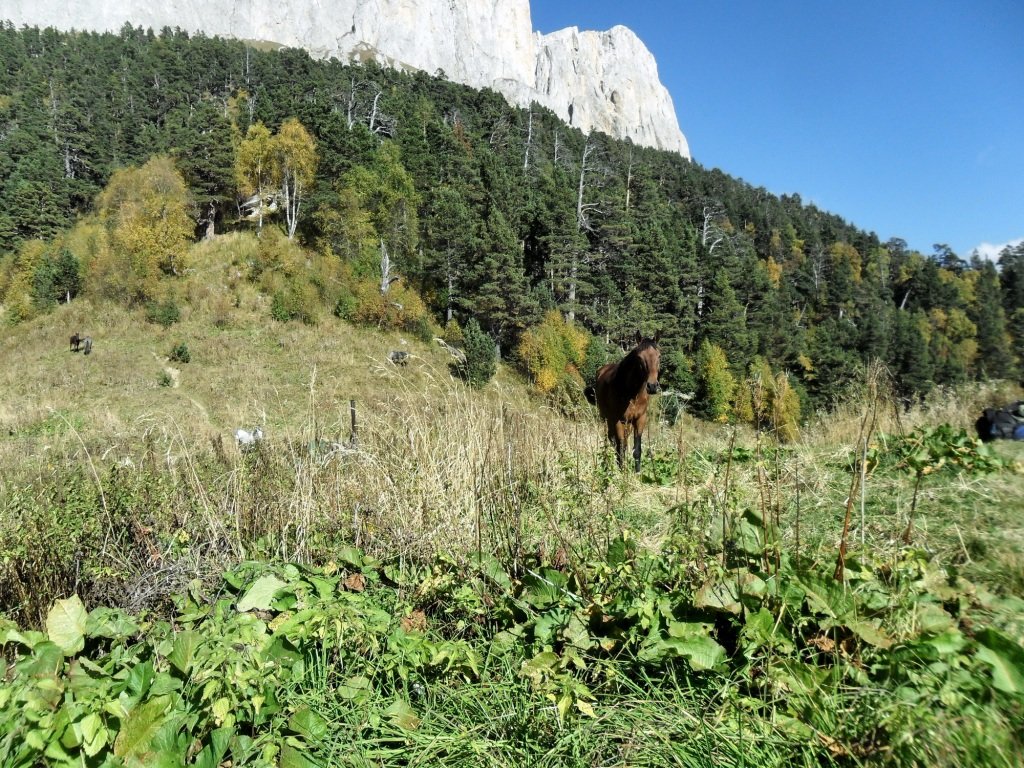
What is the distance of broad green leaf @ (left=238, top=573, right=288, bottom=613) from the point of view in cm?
200

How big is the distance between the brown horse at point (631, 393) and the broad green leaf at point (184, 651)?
5329 mm

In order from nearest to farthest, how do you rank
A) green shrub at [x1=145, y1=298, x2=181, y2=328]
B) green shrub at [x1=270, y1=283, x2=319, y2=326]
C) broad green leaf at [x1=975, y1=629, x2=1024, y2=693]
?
broad green leaf at [x1=975, y1=629, x2=1024, y2=693] → green shrub at [x1=145, y1=298, x2=181, y2=328] → green shrub at [x1=270, y1=283, x2=319, y2=326]

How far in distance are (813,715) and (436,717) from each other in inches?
45.1

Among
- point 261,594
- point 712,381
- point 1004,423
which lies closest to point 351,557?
point 261,594

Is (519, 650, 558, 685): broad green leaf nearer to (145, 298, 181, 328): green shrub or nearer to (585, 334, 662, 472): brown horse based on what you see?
(585, 334, 662, 472): brown horse

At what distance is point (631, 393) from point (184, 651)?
5933mm

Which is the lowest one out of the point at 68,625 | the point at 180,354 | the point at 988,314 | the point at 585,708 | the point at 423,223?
the point at 180,354

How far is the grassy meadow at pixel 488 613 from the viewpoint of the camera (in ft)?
4.84

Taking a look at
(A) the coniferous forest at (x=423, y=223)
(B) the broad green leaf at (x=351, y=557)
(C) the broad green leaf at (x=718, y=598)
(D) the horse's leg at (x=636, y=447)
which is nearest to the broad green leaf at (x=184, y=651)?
(B) the broad green leaf at (x=351, y=557)

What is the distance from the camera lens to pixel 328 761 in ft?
5.29

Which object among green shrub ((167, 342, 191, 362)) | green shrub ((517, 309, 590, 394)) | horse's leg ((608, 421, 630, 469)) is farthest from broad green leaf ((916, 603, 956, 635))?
green shrub ((167, 342, 191, 362))

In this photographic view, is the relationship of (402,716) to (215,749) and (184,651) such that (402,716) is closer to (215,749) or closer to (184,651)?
(215,749)

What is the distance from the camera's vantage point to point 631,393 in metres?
7.01

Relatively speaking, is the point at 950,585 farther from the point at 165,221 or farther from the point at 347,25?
the point at 347,25
